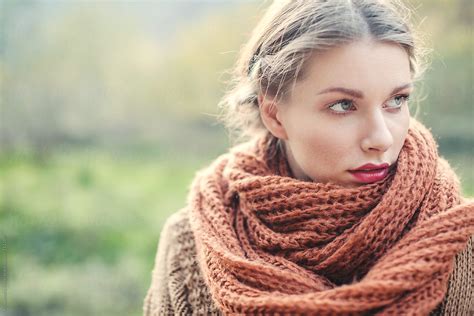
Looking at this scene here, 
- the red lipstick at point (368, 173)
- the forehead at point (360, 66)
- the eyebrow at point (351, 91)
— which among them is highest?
the forehead at point (360, 66)

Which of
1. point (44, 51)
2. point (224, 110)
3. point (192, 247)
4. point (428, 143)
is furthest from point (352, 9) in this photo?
point (44, 51)

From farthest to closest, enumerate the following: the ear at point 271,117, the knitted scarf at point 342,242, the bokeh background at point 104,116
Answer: the bokeh background at point 104,116 < the ear at point 271,117 < the knitted scarf at point 342,242

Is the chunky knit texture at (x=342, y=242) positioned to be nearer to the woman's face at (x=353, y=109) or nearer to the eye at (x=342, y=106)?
the woman's face at (x=353, y=109)

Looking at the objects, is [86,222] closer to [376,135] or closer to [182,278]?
[182,278]

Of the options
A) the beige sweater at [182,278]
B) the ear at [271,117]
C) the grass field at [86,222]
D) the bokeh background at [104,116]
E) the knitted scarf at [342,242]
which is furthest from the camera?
the bokeh background at [104,116]

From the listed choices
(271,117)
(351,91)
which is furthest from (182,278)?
(351,91)

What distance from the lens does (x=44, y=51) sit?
446 cm

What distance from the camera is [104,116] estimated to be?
14.8ft

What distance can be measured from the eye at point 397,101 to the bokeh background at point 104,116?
2760 millimetres

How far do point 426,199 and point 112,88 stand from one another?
3.51m

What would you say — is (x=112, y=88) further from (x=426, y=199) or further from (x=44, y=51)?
(x=426, y=199)

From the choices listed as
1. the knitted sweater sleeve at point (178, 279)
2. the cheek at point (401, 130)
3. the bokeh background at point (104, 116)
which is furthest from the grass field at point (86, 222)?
the cheek at point (401, 130)

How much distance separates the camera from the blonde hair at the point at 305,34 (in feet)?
4.61

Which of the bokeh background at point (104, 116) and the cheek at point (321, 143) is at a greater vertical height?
the bokeh background at point (104, 116)
